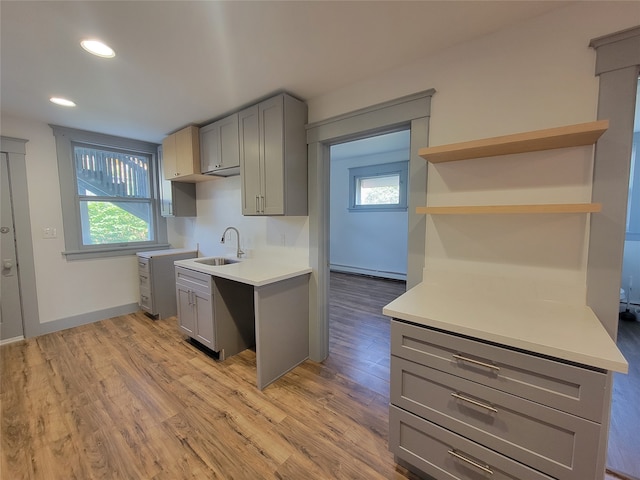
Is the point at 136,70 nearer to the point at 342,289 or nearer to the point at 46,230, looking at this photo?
the point at 46,230

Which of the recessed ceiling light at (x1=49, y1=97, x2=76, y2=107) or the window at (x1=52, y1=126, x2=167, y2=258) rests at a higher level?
the recessed ceiling light at (x1=49, y1=97, x2=76, y2=107)

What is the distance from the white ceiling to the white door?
985 millimetres

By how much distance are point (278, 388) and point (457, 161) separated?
2.10 metres

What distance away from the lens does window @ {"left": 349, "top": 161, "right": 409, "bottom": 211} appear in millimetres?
5059

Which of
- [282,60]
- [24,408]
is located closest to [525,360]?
[282,60]

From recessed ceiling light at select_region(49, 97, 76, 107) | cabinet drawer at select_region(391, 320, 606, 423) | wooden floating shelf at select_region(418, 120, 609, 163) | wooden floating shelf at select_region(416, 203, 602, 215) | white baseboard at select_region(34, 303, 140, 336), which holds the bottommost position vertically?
white baseboard at select_region(34, 303, 140, 336)

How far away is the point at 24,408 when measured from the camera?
1889 mm

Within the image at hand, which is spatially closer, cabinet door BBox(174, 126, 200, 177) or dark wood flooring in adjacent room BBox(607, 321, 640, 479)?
dark wood flooring in adjacent room BBox(607, 321, 640, 479)

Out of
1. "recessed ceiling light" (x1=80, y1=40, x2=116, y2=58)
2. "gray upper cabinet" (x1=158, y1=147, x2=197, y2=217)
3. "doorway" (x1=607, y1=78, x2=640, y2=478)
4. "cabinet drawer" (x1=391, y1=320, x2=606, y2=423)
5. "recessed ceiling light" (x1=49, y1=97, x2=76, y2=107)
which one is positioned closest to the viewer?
"cabinet drawer" (x1=391, y1=320, x2=606, y2=423)

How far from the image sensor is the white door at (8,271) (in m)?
2.77

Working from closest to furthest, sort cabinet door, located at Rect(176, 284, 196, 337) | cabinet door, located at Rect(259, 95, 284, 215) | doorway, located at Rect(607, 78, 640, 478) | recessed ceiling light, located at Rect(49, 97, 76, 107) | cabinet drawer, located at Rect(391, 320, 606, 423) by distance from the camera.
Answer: cabinet drawer, located at Rect(391, 320, 606, 423)
doorway, located at Rect(607, 78, 640, 478)
cabinet door, located at Rect(259, 95, 284, 215)
recessed ceiling light, located at Rect(49, 97, 76, 107)
cabinet door, located at Rect(176, 284, 196, 337)

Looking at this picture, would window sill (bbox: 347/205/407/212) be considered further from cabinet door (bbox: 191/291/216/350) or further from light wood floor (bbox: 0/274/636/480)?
cabinet door (bbox: 191/291/216/350)

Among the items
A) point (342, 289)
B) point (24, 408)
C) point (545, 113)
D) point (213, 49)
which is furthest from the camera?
point (342, 289)

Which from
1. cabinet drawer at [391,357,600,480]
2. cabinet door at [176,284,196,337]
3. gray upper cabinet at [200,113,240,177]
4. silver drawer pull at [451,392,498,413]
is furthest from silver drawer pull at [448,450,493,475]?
gray upper cabinet at [200,113,240,177]
